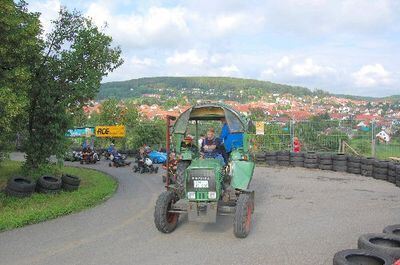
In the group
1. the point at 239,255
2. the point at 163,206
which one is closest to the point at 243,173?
the point at 163,206

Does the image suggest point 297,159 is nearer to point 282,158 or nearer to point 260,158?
point 282,158

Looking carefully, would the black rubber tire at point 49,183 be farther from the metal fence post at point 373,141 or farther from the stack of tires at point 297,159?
the metal fence post at point 373,141

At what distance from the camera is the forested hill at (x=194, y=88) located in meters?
119

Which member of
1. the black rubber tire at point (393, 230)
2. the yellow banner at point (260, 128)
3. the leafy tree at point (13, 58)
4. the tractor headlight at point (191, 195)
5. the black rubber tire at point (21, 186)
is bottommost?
the black rubber tire at point (21, 186)

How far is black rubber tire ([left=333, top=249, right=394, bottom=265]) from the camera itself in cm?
616

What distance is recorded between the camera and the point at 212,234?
30.7ft

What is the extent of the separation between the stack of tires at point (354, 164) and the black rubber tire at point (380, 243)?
14.0m

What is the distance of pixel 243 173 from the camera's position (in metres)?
10.0

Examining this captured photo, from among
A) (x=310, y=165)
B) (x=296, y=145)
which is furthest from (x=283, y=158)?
(x=296, y=145)

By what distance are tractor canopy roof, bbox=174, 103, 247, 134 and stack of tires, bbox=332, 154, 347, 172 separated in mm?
12155

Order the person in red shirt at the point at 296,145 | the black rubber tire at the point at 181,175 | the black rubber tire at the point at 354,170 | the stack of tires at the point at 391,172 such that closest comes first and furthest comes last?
the black rubber tire at the point at 181,175 < the stack of tires at the point at 391,172 < the black rubber tire at the point at 354,170 < the person in red shirt at the point at 296,145

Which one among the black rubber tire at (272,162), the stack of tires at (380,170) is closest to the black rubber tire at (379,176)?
the stack of tires at (380,170)

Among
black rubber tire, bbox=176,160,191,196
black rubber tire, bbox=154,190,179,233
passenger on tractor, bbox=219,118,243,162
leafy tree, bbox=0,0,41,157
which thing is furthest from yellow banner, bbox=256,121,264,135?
black rubber tire, bbox=154,190,179,233

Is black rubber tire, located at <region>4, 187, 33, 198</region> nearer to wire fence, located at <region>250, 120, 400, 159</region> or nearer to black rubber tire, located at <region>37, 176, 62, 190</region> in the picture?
black rubber tire, located at <region>37, 176, 62, 190</region>
